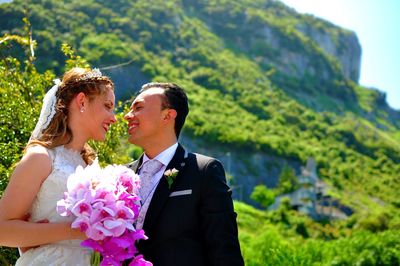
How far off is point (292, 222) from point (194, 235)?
175ft

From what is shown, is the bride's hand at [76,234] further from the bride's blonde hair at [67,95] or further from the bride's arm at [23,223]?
the bride's blonde hair at [67,95]

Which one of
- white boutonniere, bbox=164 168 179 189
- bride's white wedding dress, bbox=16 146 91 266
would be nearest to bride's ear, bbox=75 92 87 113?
bride's white wedding dress, bbox=16 146 91 266

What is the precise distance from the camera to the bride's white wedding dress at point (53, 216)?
11.2ft

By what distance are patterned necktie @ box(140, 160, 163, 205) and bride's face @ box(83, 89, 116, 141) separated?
60cm

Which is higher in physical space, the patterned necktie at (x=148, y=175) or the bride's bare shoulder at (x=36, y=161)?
the bride's bare shoulder at (x=36, y=161)

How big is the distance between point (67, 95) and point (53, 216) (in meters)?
0.81

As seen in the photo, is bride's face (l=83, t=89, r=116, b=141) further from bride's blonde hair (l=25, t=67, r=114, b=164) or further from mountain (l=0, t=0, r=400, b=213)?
mountain (l=0, t=0, r=400, b=213)

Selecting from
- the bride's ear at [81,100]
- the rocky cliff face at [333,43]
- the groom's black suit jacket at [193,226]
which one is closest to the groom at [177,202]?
the groom's black suit jacket at [193,226]

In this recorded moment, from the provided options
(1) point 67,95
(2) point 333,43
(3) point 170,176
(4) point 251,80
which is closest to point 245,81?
(4) point 251,80

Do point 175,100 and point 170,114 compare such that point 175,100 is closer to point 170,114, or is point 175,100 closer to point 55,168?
point 170,114

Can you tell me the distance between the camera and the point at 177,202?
156 inches

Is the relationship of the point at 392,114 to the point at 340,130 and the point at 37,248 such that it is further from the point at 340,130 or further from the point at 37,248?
the point at 37,248

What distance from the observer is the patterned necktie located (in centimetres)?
412

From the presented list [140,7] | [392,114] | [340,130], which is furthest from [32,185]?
[392,114]
